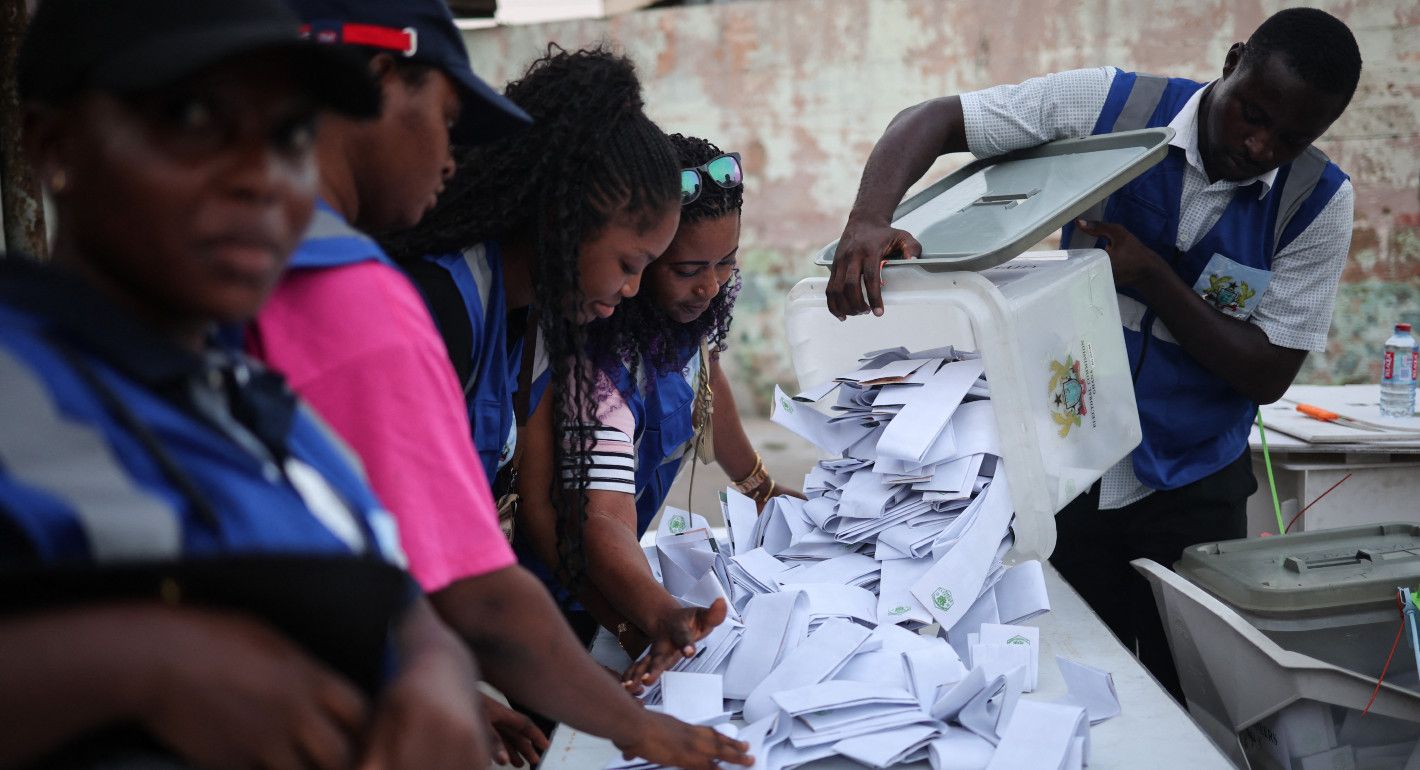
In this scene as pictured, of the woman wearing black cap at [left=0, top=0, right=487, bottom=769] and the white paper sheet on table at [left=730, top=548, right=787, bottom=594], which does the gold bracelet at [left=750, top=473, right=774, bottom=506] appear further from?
the woman wearing black cap at [left=0, top=0, right=487, bottom=769]

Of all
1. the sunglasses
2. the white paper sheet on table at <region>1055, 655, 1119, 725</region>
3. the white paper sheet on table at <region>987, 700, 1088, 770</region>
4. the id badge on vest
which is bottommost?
the white paper sheet on table at <region>1055, 655, 1119, 725</region>

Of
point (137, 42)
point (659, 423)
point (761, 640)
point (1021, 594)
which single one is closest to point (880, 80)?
point (659, 423)

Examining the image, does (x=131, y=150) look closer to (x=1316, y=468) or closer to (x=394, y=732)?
(x=394, y=732)

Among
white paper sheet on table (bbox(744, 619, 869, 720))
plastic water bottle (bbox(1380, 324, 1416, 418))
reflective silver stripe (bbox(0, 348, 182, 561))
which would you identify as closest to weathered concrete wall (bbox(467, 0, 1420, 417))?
plastic water bottle (bbox(1380, 324, 1416, 418))

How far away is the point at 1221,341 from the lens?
215 cm

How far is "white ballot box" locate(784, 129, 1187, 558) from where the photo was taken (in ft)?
5.96

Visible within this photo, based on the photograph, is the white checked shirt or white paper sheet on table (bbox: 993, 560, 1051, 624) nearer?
white paper sheet on table (bbox: 993, 560, 1051, 624)

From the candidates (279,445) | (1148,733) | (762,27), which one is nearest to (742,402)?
(762,27)

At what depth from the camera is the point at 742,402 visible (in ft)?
23.7

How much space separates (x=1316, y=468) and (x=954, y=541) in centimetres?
153

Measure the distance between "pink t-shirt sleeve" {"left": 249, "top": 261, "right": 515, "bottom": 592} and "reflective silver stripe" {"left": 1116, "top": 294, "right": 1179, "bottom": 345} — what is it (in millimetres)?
1666

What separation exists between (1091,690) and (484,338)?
0.95m

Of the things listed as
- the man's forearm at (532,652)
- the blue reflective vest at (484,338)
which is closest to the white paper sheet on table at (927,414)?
the blue reflective vest at (484,338)

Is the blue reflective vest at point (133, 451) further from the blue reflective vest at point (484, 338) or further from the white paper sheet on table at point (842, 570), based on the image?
the white paper sheet on table at point (842, 570)
